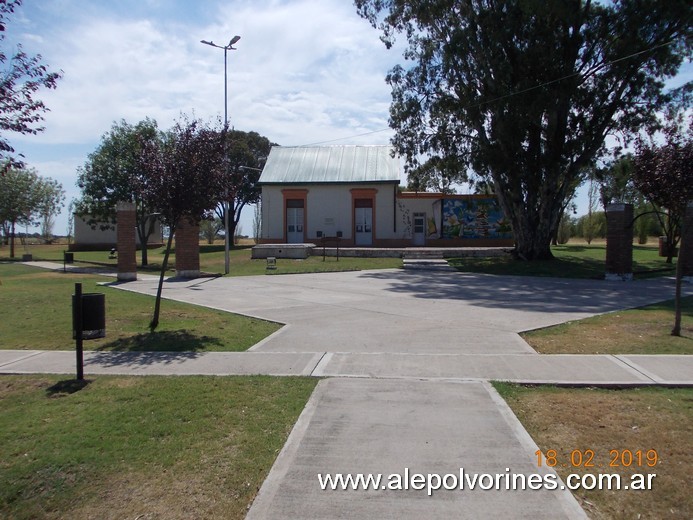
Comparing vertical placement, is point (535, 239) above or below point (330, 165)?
below

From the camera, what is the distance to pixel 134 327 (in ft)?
33.5

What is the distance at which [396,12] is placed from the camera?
1083 inches

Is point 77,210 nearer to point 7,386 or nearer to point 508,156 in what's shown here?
point 508,156

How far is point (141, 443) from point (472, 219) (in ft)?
113

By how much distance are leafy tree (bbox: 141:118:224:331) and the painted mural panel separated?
28.5 meters

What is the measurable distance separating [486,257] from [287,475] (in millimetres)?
28166

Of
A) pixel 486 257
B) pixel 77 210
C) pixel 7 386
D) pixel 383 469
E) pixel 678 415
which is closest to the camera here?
pixel 383 469

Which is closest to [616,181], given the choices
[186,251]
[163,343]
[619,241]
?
[619,241]

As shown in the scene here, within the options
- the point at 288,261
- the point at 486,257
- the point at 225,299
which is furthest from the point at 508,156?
the point at 225,299

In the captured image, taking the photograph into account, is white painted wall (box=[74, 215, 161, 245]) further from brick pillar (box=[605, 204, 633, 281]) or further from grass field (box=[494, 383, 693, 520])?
grass field (box=[494, 383, 693, 520])

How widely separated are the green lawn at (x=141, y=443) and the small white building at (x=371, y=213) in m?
30.7

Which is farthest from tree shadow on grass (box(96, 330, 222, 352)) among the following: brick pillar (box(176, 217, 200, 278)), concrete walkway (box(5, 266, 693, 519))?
brick pillar (box(176, 217, 200, 278))

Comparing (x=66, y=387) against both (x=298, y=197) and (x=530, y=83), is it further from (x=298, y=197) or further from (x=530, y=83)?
(x=298, y=197)

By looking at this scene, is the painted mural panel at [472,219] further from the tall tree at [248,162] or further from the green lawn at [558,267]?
the tall tree at [248,162]
